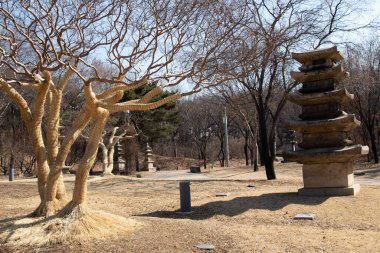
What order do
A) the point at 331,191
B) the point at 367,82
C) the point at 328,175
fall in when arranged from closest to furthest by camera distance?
the point at 331,191 → the point at 328,175 → the point at 367,82

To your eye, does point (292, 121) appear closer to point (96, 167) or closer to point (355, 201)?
point (355, 201)

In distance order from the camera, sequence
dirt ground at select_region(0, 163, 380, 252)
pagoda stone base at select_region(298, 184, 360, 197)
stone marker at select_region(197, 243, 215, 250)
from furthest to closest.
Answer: pagoda stone base at select_region(298, 184, 360, 197) < dirt ground at select_region(0, 163, 380, 252) < stone marker at select_region(197, 243, 215, 250)

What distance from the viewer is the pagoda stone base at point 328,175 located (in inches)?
487

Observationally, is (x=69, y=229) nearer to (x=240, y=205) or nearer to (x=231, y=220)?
(x=231, y=220)

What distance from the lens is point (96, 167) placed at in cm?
4503

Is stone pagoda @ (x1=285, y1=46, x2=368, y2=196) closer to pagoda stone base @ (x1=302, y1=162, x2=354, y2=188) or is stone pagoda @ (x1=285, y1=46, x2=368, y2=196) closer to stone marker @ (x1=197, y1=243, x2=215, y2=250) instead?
pagoda stone base @ (x1=302, y1=162, x2=354, y2=188)

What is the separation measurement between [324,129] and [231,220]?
4.77 meters

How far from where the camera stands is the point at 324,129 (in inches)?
505

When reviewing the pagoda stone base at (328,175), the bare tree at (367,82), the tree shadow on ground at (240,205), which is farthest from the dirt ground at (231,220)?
the bare tree at (367,82)

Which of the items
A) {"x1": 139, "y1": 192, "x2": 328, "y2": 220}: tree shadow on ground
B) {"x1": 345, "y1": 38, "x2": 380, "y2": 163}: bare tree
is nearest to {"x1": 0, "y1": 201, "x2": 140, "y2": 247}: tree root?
{"x1": 139, "y1": 192, "x2": 328, "y2": 220}: tree shadow on ground

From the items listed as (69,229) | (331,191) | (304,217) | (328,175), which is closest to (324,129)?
(328,175)

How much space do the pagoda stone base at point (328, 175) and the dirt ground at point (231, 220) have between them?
2.14ft

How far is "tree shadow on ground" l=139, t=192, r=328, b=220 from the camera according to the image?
1086 centimetres

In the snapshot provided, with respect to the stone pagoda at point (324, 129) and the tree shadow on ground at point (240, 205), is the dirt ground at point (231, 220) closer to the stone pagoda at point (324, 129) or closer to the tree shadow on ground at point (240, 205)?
the tree shadow on ground at point (240, 205)
